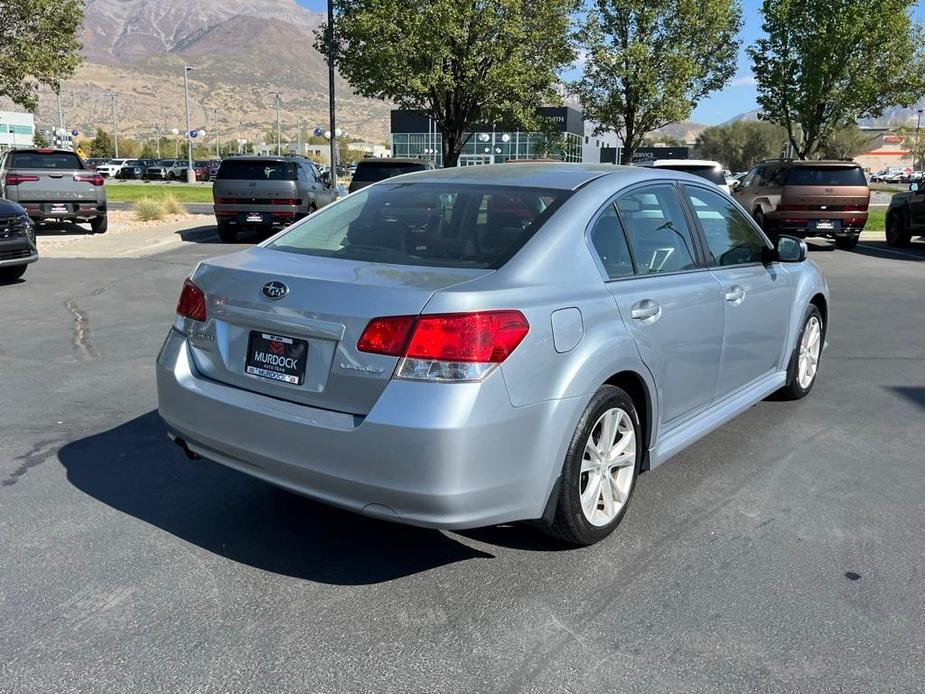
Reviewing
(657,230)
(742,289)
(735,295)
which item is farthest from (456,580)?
(742,289)

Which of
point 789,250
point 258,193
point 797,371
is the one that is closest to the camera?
point 789,250

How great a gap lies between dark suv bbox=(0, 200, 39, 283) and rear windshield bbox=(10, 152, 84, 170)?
24.6ft

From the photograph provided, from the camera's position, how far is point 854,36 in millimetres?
24609

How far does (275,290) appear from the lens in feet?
11.0

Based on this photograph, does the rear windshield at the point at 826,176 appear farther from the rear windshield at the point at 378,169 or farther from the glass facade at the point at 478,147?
the glass facade at the point at 478,147

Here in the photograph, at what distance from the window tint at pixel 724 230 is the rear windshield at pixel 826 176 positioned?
13.2 m

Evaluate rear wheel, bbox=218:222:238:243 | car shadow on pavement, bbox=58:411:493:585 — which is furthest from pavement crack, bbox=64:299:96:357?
rear wheel, bbox=218:222:238:243

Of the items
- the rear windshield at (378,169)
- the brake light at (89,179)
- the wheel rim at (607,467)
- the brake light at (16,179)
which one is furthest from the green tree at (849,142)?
the wheel rim at (607,467)

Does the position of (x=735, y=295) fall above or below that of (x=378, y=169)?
below

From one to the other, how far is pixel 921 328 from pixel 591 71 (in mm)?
20856

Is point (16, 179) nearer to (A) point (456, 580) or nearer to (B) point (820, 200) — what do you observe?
(B) point (820, 200)

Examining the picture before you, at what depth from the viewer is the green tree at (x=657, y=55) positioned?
2652 centimetres

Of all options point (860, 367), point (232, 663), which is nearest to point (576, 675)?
point (232, 663)

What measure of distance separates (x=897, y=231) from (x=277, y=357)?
61.4 feet
